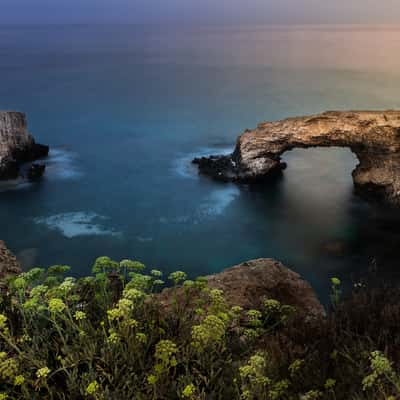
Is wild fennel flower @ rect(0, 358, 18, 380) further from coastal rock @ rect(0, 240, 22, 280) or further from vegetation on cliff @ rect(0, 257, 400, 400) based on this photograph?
coastal rock @ rect(0, 240, 22, 280)

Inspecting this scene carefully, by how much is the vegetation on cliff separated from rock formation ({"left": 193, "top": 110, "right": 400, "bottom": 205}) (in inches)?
503

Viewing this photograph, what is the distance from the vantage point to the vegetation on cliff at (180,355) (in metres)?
4.18

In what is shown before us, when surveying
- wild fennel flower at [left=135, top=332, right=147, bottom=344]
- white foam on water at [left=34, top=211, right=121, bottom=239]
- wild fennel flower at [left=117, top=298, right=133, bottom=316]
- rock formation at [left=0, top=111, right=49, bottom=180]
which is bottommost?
white foam on water at [left=34, top=211, right=121, bottom=239]

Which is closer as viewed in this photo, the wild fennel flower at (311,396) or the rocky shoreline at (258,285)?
the wild fennel flower at (311,396)

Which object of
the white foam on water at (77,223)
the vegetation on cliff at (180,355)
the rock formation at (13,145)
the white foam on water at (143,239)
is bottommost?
the white foam on water at (143,239)

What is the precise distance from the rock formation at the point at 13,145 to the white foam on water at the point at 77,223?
378 cm

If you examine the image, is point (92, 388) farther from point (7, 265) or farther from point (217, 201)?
point (217, 201)

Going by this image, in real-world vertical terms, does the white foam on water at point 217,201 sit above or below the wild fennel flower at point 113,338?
below

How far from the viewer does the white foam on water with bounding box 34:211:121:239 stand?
17625 millimetres

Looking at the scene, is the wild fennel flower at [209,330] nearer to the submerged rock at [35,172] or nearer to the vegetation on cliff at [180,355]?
the vegetation on cliff at [180,355]

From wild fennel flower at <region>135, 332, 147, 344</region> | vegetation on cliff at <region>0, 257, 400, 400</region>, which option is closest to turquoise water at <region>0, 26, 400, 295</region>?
vegetation on cliff at <region>0, 257, 400, 400</region>

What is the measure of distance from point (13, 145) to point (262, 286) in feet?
57.2

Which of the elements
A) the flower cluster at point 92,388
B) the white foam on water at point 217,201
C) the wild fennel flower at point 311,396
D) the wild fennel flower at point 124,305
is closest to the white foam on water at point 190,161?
the white foam on water at point 217,201

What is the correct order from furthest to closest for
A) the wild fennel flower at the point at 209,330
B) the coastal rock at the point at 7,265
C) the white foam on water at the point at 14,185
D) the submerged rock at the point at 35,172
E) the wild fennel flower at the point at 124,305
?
the submerged rock at the point at 35,172 < the white foam on water at the point at 14,185 < the coastal rock at the point at 7,265 < the wild fennel flower at the point at 124,305 < the wild fennel flower at the point at 209,330
